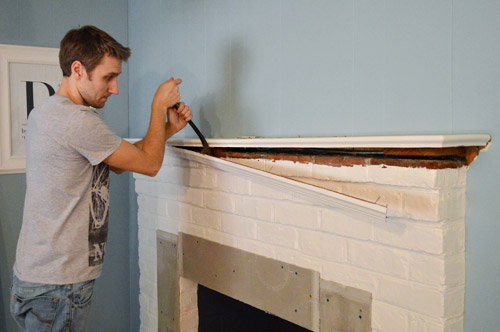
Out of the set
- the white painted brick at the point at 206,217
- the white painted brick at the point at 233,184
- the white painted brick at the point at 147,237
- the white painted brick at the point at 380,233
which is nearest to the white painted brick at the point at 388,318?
the white painted brick at the point at 380,233

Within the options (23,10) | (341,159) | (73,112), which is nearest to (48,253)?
(73,112)

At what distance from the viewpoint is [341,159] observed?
148 centimetres

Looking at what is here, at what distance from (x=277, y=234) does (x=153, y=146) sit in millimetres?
Answer: 560

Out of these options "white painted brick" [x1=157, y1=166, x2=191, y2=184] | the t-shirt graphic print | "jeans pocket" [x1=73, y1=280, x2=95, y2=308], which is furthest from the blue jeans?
"white painted brick" [x1=157, y1=166, x2=191, y2=184]

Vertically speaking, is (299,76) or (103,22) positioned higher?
(103,22)

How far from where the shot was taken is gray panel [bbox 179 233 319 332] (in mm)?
1617

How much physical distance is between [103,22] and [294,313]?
205cm

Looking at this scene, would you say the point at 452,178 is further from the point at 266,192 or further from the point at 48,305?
the point at 48,305

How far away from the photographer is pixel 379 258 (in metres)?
1.39

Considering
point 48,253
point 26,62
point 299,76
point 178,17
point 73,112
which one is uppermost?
point 178,17

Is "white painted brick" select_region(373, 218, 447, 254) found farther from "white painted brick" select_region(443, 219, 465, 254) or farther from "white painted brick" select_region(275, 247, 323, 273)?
"white painted brick" select_region(275, 247, 323, 273)

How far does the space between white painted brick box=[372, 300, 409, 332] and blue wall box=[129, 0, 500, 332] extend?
7.0 inches

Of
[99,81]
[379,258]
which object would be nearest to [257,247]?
[379,258]

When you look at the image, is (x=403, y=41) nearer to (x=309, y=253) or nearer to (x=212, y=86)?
(x=309, y=253)
